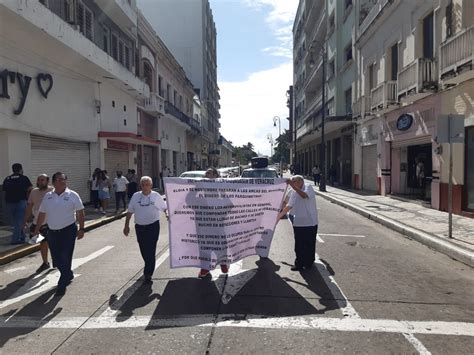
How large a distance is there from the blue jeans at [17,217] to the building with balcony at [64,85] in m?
3.75

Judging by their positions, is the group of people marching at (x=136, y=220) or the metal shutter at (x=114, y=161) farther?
the metal shutter at (x=114, y=161)

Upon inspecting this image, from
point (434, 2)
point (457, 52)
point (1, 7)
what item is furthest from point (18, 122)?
point (434, 2)

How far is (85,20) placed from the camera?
61.7 ft

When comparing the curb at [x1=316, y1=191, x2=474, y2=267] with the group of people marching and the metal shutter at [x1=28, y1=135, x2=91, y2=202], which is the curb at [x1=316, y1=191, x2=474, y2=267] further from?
the metal shutter at [x1=28, y1=135, x2=91, y2=202]

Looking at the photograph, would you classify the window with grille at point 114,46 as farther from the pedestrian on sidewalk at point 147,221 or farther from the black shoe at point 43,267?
the pedestrian on sidewalk at point 147,221

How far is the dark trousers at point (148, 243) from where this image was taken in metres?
6.59

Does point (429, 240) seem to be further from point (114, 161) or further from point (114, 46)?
point (114, 46)

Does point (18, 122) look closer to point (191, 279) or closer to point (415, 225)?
point (191, 279)

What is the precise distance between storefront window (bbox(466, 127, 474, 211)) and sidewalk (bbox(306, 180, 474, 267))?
633 mm

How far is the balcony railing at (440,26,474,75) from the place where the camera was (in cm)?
1195

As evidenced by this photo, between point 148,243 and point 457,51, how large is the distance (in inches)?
440

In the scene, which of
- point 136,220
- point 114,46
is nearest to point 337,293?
point 136,220

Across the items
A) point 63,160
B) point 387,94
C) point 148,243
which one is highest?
point 387,94

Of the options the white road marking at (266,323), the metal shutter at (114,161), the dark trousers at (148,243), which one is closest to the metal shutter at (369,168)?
the metal shutter at (114,161)
